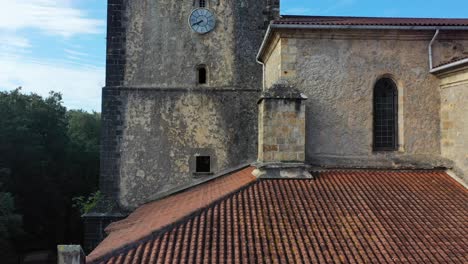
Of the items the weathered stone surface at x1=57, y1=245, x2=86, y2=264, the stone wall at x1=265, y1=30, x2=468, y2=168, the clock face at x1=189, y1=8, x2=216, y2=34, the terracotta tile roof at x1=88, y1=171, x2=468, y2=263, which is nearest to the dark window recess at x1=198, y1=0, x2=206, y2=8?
the clock face at x1=189, y1=8, x2=216, y2=34

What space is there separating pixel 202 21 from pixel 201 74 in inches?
70.8

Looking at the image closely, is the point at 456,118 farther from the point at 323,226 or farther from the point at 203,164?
the point at 203,164

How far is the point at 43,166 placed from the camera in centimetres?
2889

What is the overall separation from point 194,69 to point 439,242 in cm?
975

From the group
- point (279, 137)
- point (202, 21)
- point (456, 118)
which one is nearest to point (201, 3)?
point (202, 21)

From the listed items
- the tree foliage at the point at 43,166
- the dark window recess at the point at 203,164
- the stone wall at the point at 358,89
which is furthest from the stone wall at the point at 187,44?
the tree foliage at the point at 43,166

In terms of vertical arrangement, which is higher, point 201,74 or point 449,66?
point 201,74

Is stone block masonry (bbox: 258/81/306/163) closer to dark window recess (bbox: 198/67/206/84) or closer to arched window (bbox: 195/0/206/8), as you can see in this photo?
dark window recess (bbox: 198/67/206/84)

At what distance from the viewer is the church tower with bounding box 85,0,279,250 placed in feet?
47.8

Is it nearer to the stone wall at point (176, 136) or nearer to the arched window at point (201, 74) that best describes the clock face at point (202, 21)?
the arched window at point (201, 74)

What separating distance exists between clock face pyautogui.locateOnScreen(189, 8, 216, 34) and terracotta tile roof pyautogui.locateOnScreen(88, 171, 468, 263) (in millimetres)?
7076

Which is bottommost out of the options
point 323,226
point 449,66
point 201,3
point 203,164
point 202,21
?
point 323,226

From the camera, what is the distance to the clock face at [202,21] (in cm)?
1507

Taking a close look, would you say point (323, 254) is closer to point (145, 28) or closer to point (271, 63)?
point (271, 63)
